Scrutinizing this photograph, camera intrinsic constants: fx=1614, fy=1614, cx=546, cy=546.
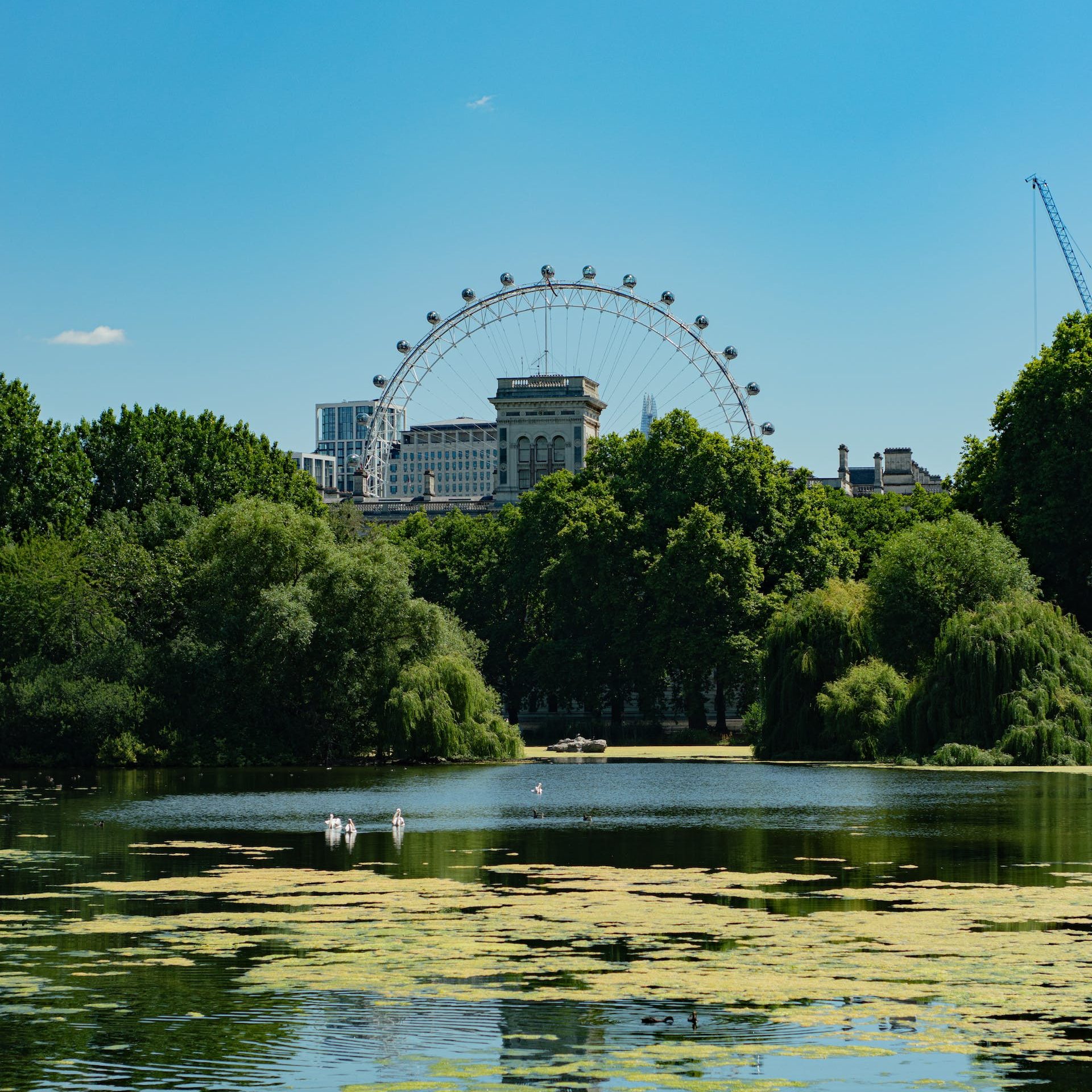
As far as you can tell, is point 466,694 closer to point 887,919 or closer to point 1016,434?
point 1016,434

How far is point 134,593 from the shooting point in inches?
2815

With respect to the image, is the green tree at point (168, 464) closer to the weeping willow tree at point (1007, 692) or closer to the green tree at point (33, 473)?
the green tree at point (33, 473)

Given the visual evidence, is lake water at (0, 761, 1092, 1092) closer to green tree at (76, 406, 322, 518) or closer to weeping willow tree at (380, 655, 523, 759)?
weeping willow tree at (380, 655, 523, 759)

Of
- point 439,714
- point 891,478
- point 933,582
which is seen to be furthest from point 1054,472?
point 891,478

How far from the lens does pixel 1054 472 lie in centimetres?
7800

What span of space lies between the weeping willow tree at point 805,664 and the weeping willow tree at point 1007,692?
7141mm

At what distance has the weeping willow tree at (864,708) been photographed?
6769 centimetres

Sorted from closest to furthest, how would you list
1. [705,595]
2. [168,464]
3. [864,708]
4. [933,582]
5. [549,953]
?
[549,953]
[864,708]
[933,582]
[168,464]
[705,595]

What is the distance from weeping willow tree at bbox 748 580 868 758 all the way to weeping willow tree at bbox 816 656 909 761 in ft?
5.27

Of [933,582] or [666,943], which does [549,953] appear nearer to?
[666,943]

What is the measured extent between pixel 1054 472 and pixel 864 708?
703 inches

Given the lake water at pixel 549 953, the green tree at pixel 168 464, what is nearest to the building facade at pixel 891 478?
the green tree at pixel 168 464

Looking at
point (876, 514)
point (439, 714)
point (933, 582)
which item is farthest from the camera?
point (876, 514)

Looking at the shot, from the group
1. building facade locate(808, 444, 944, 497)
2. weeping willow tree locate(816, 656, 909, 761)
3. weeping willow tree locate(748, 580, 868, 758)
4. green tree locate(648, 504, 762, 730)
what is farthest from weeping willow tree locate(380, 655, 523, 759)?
building facade locate(808, 444, 944, 497)
